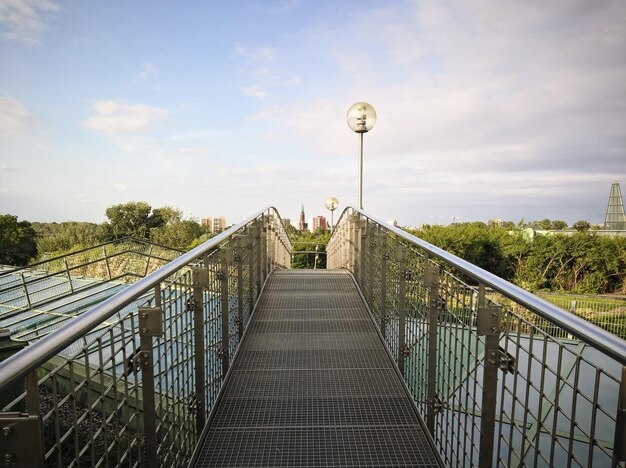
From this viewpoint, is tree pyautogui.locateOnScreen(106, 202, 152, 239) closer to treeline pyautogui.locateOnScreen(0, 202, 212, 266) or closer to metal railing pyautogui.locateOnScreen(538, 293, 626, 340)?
treeline pyautogui.locateOnScreen(0, 202, 212, 266)

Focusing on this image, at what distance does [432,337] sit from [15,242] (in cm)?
4710

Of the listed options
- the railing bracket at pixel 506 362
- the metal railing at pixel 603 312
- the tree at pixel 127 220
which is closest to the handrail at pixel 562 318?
the railing bracket at pixel 506 362

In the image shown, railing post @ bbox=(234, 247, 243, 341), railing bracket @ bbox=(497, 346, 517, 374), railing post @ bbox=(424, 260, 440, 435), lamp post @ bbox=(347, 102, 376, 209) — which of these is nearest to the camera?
railing bracket @ bbox=(497, 346, 517, 374)

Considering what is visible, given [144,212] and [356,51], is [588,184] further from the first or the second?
[144,212]

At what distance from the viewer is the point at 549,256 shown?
24.7 metres

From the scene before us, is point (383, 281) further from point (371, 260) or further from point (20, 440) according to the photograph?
point (20, 440)

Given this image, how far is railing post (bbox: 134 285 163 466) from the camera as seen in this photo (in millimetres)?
1702

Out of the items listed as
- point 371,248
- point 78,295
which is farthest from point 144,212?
point 371,248

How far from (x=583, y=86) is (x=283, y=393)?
87.6 ft

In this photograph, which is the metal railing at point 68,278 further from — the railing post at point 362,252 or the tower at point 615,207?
the tower at point 615,207

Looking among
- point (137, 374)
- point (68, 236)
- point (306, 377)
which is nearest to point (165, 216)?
point (68, 236)

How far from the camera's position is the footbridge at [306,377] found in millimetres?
1218

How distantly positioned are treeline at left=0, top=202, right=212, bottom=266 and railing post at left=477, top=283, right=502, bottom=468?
3737cm

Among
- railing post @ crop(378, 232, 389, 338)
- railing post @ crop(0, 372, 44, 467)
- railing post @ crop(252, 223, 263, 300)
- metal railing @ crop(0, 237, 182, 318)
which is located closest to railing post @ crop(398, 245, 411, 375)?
railing post @ crop(378, 232, 389, 338)
